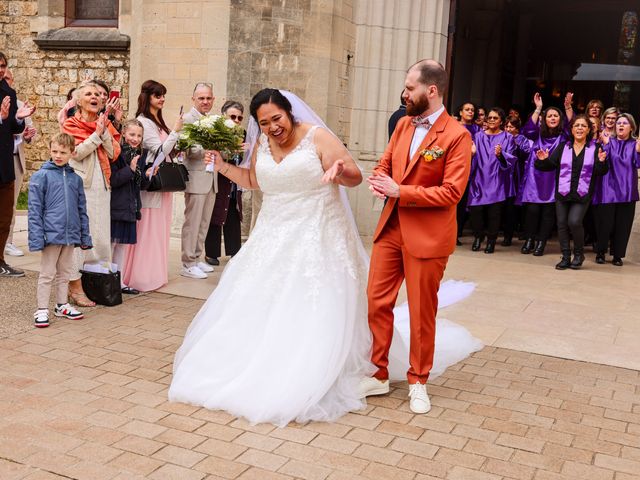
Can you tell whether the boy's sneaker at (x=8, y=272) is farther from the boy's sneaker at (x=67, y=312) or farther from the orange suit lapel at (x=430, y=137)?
the orange suit lapel at (x=430, y=137)

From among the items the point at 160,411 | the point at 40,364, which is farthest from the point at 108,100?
the point at 160,411

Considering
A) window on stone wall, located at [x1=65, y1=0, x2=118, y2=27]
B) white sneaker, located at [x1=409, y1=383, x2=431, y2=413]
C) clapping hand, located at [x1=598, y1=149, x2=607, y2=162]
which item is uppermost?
window on stone wall, located at [x1=65, y1=0, x2=118, y2=27]

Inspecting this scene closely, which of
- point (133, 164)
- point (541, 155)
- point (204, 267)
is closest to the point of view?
point (133, 164)

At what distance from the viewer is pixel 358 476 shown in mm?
3666

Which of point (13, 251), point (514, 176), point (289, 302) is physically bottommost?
point (13, 251)

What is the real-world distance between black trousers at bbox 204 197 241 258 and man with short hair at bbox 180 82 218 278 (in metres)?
0.50

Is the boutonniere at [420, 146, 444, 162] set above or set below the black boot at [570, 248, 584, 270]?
above

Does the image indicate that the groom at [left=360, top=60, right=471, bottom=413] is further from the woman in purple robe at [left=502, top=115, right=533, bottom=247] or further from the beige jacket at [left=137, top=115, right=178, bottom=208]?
the woman in purple robe at [left=502, top=115, right=533, bottom=247]

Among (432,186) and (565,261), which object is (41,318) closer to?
(432,186)

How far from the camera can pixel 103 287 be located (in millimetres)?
6758

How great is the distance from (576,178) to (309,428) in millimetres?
6613

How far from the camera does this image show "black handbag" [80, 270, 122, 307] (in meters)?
6.75

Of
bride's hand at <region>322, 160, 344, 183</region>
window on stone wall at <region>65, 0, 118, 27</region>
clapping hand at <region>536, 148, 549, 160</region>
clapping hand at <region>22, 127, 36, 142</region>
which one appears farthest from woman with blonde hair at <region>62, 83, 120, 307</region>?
window on stone wall at <region>65, 0, 118, 27</region>

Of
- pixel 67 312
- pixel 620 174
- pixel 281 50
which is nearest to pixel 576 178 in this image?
pixel 620 174
